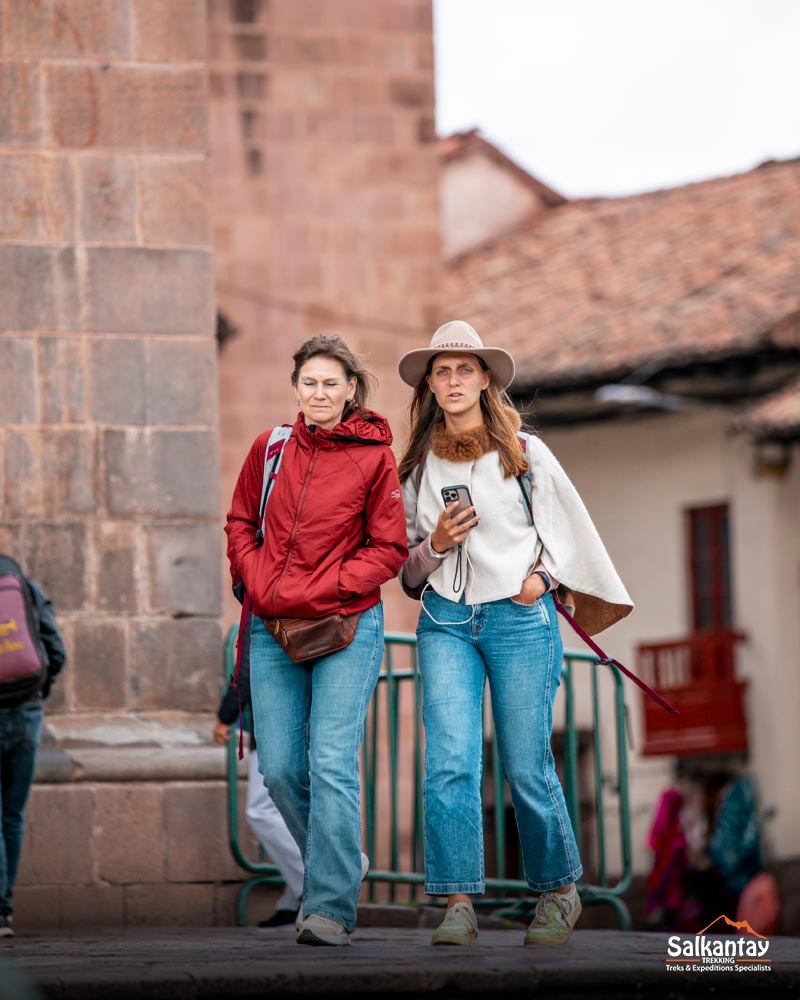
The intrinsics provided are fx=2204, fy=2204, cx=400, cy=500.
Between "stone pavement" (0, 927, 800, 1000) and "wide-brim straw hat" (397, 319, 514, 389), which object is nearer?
"stone pavement" (0, 927, 800, 1000)

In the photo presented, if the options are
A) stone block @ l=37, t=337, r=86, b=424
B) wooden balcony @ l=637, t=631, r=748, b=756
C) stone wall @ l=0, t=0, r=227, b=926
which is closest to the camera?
stone wall @ l=0, t=0, r=227, b=926

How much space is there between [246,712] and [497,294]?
22.9 meters

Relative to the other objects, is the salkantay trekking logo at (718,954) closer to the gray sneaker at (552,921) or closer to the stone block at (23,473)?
the gray sneaker at (552,921)

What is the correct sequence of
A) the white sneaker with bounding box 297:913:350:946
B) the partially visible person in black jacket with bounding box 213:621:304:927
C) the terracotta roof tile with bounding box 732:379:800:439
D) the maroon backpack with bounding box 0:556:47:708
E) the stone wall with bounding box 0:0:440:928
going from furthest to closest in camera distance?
the terracotta roof tile with bounding box 732:379:800:439, the stone wall with bounding box 0:0:440:928, the partially visible person in black jacket with bounding box 213:621:304:927, the maroon backpack with bounding box 0:556:47:708, the white sneaker with bounding box 297:913:350:946

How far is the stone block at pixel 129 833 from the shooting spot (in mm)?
8156

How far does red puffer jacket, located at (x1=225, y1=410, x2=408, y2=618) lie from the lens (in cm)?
613

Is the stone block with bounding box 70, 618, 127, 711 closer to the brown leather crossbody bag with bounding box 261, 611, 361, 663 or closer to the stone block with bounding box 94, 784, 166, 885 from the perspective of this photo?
the stone block with bounding box 94, 784, 166, 885

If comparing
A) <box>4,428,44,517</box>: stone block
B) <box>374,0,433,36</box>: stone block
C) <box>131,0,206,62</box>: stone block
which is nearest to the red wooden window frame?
<box>374,0,433,36</box>: stone block

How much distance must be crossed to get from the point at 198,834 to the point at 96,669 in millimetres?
758

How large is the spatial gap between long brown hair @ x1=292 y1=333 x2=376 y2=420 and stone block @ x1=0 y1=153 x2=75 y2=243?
257 cm

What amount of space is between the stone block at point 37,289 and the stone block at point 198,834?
188 centimetres

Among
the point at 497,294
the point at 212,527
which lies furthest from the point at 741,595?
the point at 212,527

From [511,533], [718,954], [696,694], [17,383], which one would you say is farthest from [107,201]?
[696,694]

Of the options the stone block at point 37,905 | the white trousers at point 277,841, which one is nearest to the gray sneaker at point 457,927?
the white trousers at point 277,841
